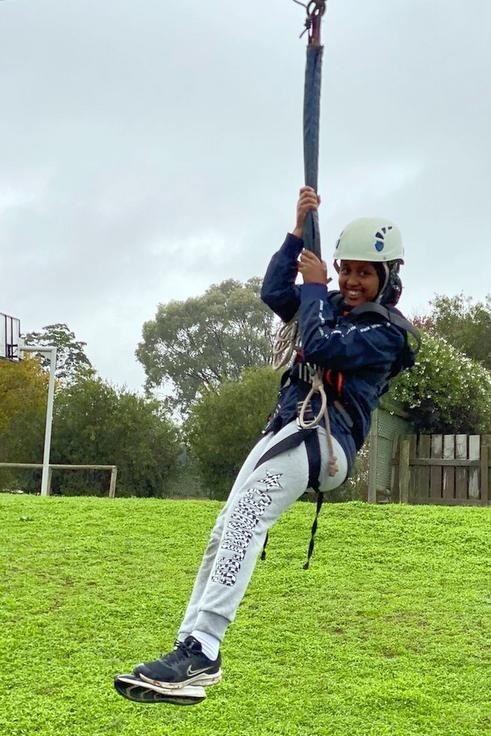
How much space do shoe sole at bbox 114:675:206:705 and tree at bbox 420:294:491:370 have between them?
84.0ft

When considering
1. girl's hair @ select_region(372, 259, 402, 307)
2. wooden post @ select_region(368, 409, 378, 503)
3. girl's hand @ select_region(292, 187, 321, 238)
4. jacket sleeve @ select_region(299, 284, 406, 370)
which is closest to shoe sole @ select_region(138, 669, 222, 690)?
jacket sleeve @ select_region(299, 284, 406, 370)

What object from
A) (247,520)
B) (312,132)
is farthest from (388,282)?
(247,520)

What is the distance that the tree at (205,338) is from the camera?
143ft

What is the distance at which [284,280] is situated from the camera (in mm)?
3473

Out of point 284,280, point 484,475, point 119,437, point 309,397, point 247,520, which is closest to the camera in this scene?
point 247,520

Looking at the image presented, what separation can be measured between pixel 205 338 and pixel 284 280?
41.2m

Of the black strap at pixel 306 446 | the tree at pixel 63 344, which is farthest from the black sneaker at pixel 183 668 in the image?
the tree at pixel 63 344

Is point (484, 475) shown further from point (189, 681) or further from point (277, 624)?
point (189, 681)

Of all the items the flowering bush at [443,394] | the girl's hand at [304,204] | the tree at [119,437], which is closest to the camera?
the girl's hand at [304,204]

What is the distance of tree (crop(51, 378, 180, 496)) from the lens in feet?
74.2

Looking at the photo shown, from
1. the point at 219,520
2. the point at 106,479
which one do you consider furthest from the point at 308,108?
the point at 106,479

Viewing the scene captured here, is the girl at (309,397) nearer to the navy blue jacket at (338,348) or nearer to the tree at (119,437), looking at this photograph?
the navy blue jacket at (338,348)

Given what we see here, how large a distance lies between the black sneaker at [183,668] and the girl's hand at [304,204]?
5.31 ft

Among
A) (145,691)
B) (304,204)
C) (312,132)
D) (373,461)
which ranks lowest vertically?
(145,691)
